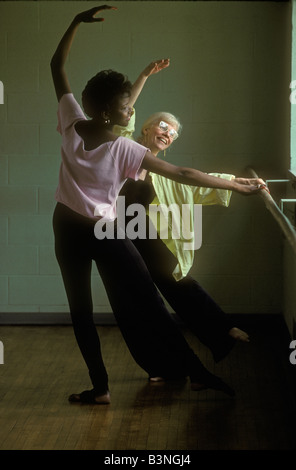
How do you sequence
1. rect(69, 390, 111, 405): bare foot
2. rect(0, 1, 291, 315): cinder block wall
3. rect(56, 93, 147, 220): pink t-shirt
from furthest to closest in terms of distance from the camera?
rect(0, 1, 291, 315): cinder block wall, rect(69, 390, 111, 405): bare foot, rect(56, 93, 147, 220): pink t-shirt

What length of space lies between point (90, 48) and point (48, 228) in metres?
1.22

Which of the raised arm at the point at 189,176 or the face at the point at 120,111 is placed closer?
the raised arm at the point at 189,176

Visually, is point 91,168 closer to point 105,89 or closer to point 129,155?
point 129,155

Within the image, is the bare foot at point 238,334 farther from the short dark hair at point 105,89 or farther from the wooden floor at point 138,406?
the short dark hair at point 105,89

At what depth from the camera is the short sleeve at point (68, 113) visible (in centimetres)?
343

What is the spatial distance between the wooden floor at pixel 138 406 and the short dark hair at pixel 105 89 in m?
1.37

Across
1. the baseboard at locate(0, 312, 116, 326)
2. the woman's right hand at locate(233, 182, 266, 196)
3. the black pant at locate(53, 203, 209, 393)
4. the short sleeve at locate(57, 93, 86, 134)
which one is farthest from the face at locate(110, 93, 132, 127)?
the baseboard at locate(0, 312, 116, 326)

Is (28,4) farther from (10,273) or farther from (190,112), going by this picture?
(10,273)

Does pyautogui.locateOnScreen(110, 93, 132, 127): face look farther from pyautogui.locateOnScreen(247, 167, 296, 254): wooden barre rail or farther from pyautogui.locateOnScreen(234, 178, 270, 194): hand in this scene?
pyautogui.locateOnScreen(247, 167, 296, 254): wooden barre rail

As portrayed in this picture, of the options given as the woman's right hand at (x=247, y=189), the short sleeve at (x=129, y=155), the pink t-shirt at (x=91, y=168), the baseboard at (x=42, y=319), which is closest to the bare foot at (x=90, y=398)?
the pink t-shirt at (x=91, y=168)

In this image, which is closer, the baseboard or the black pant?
the black pant

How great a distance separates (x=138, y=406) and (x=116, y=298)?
0.53 metres

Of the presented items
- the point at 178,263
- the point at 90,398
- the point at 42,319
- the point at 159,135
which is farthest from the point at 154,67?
the point at 42,319

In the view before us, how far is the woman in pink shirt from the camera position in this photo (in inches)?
131
